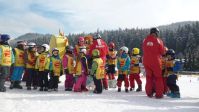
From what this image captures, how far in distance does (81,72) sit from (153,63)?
2847 mm

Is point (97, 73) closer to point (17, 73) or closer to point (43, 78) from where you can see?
point (43, 78)

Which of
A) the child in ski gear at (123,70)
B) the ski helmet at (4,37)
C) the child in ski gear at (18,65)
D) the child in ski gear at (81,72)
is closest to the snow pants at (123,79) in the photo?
the child in ski gear at (123,70)

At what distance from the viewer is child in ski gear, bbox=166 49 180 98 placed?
12089 millimetres

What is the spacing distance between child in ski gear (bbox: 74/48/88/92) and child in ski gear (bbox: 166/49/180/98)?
10.0ft

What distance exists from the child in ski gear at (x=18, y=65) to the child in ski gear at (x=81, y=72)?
2.24 m

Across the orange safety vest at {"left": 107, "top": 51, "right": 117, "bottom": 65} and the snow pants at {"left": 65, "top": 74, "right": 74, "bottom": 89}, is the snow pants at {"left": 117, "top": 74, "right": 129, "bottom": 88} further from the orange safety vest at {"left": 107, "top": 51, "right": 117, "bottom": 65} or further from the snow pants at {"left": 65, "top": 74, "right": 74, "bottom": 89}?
the snow pants at {"left": 65, "top": 74, "right": 74, "bottom": 89}

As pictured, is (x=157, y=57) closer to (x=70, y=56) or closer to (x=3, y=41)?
(x=70, y=56)

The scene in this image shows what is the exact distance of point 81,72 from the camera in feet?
43.2

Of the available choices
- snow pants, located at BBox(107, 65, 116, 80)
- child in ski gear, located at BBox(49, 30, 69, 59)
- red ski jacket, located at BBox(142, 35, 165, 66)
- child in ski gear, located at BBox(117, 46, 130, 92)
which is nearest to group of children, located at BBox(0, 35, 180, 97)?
child in ski gear, located at BBox(117, 46, 130, 92)

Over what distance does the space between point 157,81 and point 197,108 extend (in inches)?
93.7

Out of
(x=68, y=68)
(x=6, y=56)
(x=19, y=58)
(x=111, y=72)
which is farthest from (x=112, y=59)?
(x=6, y=56)

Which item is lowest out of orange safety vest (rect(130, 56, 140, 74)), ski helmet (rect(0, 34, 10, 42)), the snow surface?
the snow surface

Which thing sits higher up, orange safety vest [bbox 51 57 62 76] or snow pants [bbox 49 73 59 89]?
orange safety vest [bbox 51 57 62 76]

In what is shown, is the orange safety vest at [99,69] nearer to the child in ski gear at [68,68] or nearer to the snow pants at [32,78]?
the child in ski gear at [68,68]
